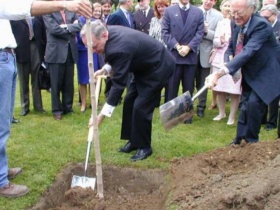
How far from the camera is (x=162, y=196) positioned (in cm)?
473

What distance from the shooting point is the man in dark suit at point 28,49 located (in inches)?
306

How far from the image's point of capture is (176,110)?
17.8 ft

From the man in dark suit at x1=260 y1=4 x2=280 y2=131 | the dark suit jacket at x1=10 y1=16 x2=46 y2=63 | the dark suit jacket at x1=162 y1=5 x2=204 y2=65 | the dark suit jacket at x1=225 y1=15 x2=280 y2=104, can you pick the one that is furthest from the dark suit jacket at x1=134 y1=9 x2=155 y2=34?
the dark suit jacket at x1=225 y1=15 x2=280 y2=104

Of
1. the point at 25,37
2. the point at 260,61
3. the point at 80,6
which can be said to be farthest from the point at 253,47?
the point at 25,37

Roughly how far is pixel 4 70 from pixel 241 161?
103 inches

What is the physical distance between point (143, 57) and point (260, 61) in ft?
4.96

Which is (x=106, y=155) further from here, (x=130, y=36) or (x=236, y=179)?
(x=236, y=179)

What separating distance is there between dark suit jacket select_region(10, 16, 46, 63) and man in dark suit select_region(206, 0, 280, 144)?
375 cm

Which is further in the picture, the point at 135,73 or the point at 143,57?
the point at 135,73

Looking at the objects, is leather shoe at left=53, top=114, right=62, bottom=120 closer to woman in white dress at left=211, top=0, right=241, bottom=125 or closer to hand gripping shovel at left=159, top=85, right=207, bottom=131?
woman in white dress at left=211, top=0, right=241, bottom=125

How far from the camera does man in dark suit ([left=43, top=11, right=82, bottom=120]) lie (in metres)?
7.54

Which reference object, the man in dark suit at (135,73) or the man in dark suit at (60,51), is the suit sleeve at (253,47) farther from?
the man in dark suit at (60,51)

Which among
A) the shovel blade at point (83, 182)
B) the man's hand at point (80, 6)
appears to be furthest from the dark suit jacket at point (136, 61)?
the man's hand at point (80, 6)

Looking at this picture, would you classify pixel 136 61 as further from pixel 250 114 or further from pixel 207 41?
pixel 207 41
